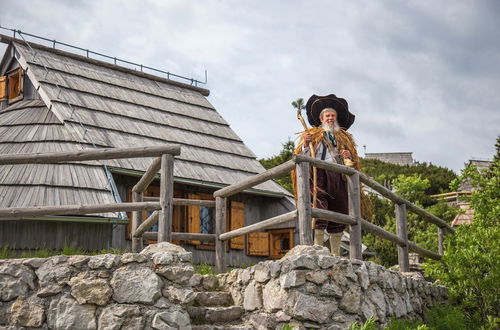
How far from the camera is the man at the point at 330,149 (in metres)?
6.95

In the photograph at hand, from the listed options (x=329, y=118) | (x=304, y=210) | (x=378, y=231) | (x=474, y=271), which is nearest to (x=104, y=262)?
(x=304, y=210)

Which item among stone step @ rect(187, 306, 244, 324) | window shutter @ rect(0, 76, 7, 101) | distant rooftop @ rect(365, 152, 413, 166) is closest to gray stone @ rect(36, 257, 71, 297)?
stone step @ rect(187, 306, 244, 324)

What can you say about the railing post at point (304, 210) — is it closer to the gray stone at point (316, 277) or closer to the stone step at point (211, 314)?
the gray stone at point (316, 277)

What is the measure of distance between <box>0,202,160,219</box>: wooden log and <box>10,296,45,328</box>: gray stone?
80 centimetres

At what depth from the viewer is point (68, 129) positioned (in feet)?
40.7

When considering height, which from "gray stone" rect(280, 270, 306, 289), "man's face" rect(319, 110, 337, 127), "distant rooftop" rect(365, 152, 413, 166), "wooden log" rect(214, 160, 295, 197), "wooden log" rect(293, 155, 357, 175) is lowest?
"gray stone" rect(280, 270, 306, 289)

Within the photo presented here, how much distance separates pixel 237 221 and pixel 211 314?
8033 millimetres

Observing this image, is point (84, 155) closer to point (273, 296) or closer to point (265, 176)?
point (265, 176)

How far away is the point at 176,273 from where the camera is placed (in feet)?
16.8

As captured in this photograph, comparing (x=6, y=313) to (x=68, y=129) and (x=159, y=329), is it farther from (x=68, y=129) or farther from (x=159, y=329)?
(x=68, y=129)

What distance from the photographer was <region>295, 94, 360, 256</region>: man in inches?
273

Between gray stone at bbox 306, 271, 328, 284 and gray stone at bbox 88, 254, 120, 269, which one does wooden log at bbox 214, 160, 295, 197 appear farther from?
gray stone at bbox 88, 254, 120, 269

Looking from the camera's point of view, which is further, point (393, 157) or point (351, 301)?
point (393, 157)

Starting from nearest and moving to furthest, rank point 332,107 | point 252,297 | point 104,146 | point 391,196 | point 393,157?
point 252,297 → point 332,107 → point 391,196 → point 104,146 → point 393,157
